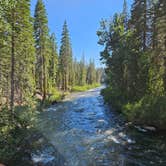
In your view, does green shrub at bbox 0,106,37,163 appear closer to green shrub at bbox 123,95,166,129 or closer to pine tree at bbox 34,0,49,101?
green shrub at bbox 123,95,166,129

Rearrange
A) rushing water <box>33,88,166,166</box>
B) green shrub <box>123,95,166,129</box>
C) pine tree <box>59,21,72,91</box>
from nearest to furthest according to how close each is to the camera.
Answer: rushing water <box>33,88,166,166</box> → green shrub <box>123,95,166,129</box> → pine tree <box>59,21,72,91</box>

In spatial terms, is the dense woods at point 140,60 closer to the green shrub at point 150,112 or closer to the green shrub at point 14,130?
the green shrub at point 150,112

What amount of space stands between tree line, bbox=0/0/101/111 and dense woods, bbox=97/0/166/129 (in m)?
10.0

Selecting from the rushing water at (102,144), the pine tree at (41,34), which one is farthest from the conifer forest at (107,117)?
the pine tree at (41,34)

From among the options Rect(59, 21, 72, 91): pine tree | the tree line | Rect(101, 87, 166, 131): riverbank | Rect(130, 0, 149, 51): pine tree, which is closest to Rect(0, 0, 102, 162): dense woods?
the tree line

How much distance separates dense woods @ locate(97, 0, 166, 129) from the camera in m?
20.7

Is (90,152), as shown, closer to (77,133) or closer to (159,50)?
(77,133)

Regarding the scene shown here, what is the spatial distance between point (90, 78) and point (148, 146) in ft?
338

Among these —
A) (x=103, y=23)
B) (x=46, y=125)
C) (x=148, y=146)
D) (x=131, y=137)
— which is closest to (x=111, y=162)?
(x=148, y=146)

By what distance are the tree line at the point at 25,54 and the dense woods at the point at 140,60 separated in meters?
10.0

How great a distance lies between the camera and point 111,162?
12.5 m

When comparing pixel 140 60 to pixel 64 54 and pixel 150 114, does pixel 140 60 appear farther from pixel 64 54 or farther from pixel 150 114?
pixel 64 54

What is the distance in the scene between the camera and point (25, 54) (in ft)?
92.2

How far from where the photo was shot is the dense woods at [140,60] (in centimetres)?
2069
